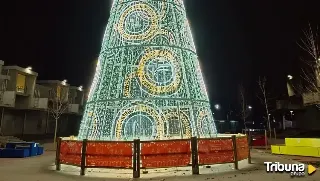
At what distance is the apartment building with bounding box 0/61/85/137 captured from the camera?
3028cm

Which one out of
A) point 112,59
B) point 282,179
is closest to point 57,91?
point 112,59

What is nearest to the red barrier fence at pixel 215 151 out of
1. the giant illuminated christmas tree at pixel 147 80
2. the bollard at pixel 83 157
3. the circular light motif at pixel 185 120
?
the giant illuminated christmas tree at pixel 147 80

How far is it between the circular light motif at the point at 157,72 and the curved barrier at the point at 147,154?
8.90ft

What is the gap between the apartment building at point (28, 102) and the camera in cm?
3028

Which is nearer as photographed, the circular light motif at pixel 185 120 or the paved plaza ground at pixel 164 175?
the paved plaza ground at pixel 164 175

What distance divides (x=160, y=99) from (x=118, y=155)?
2970mm

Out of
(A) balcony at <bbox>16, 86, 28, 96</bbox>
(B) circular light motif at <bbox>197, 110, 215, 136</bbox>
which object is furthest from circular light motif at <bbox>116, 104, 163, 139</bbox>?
(A) balcony at <bbox>16, 86, 28, 96</bbox>

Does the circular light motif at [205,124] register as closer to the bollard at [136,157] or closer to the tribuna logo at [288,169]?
the tribuna logo at [288,169]

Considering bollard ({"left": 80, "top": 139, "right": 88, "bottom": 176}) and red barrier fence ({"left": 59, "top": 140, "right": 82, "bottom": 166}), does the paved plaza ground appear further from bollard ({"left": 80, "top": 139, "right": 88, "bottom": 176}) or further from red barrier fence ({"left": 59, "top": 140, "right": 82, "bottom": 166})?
red barrier fence ({"left": 59, "top": 140, "right": 82, "bottom": 166})

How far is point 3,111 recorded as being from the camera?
30312mm

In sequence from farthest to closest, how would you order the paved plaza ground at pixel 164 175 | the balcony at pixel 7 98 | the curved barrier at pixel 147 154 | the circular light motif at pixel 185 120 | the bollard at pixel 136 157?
1. the balcony at pixel 7 98
2. the circular light motif at pixel 185 120
3. the curved barrier at pixel 147 154
4. the bollard at pixel 136 157
5. the paved plaza ground at pixel 164 175

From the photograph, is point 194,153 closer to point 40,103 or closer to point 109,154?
point 109,154

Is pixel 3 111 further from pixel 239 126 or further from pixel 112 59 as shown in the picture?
pixel 239 126

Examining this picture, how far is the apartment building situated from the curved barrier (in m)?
22.8
